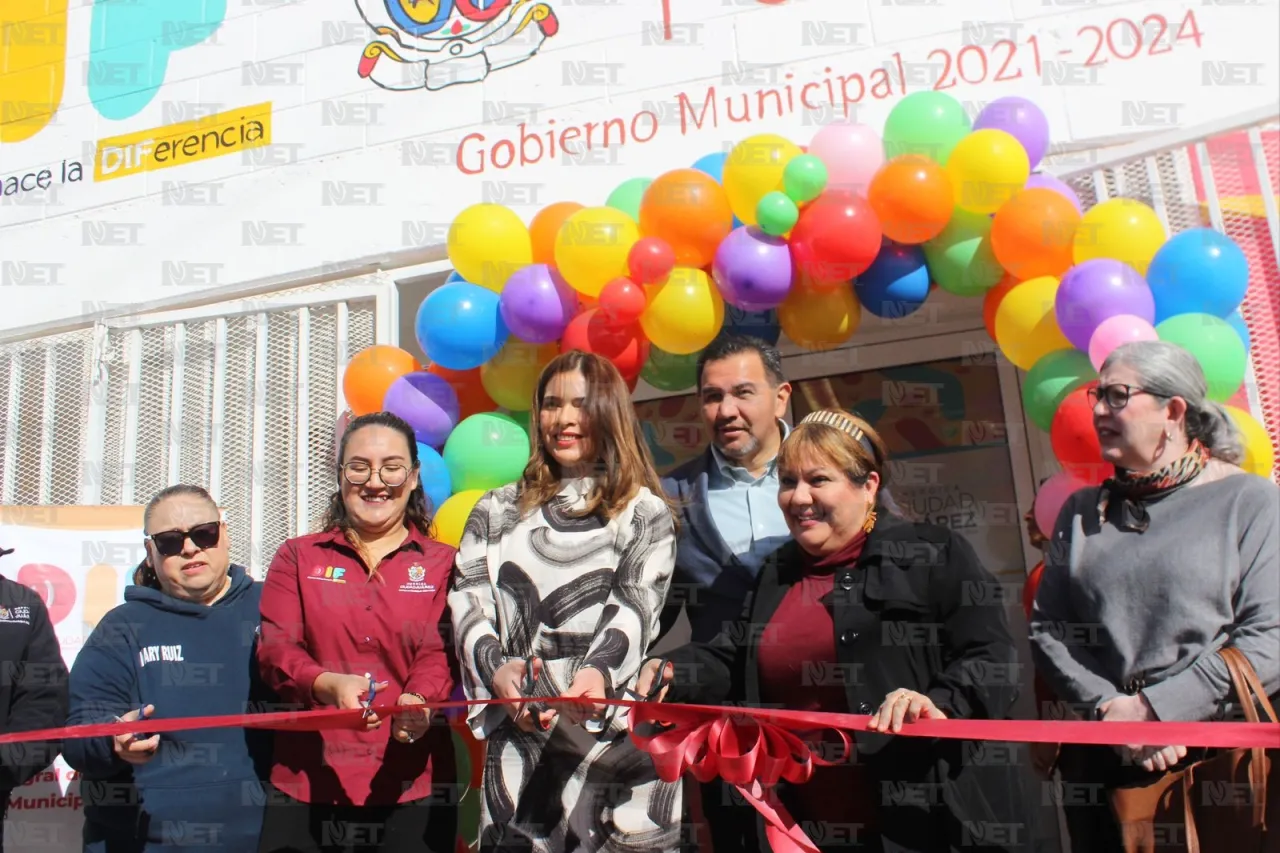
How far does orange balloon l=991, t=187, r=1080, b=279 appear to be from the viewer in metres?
3.18

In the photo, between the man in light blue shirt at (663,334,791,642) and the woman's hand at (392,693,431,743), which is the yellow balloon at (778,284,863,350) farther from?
the woman's hand at (392,693,431,743)

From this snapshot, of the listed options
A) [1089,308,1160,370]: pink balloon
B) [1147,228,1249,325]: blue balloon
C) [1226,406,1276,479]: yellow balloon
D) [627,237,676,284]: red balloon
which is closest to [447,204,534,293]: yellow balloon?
[627,237,676,284]: red balloon

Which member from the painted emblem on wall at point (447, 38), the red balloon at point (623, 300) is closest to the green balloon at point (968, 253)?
the red balloon at point (623, 300)

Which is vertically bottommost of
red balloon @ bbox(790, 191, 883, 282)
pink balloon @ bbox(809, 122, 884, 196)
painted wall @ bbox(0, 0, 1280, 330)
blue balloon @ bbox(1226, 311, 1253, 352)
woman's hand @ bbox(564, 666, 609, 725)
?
woman's hand @ bbox(564, 666, 609, 725)

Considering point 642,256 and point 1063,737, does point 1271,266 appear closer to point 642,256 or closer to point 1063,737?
point 642,256

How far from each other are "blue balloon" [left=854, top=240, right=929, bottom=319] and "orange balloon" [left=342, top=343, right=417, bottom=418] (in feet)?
5.36

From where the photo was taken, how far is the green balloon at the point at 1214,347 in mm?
2977

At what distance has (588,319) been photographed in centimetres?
357

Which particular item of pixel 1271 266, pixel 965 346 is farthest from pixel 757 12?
pixel 1271 266

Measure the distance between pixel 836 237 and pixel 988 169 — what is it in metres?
0.47

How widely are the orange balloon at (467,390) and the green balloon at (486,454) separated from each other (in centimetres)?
26

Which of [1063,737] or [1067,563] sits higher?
[1067,563]

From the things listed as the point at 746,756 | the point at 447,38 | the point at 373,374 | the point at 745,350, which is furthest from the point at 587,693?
the point at 447,38

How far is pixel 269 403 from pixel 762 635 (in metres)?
2.98
